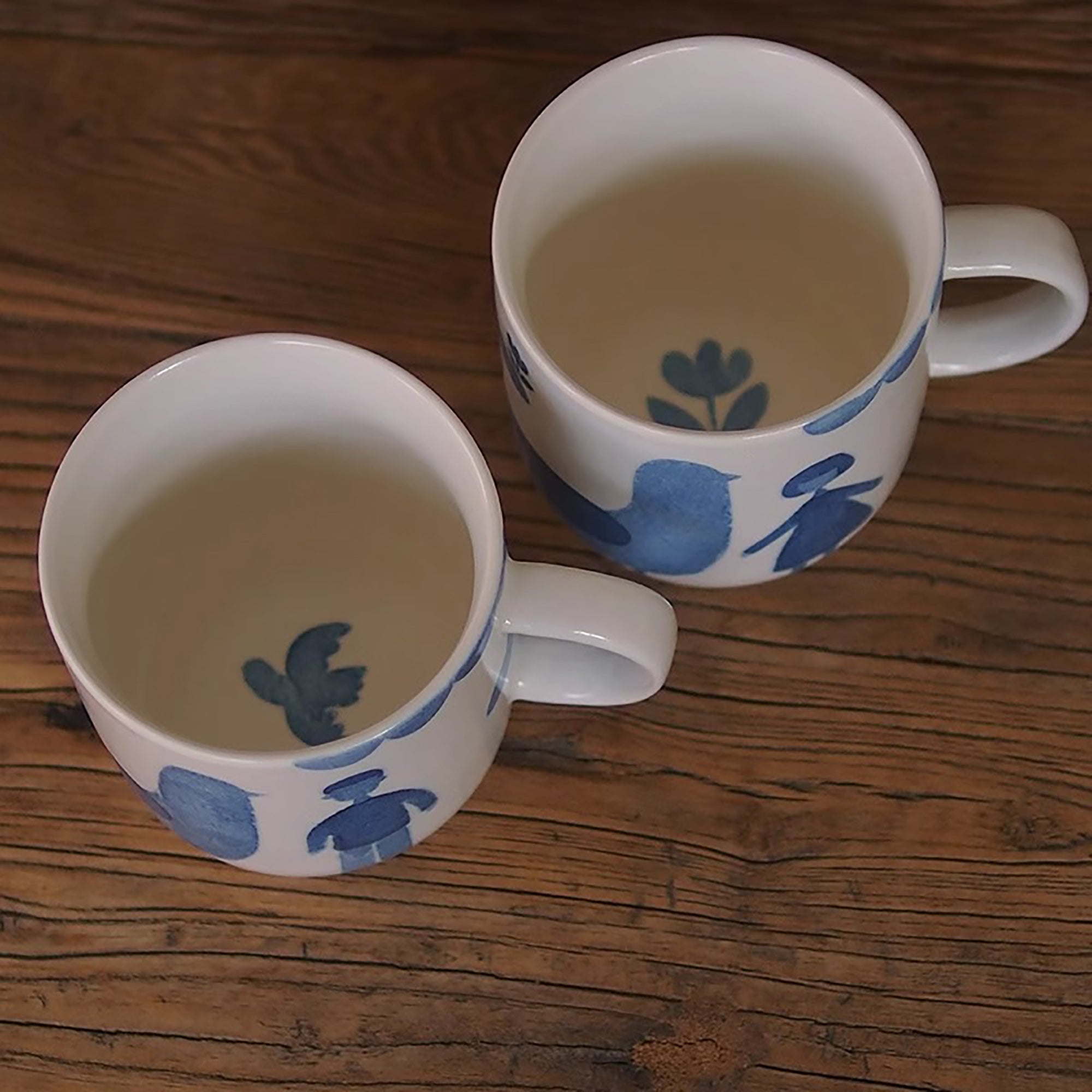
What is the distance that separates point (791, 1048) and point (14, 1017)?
0.24 m

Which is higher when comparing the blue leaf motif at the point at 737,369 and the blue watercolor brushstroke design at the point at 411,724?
the blue watercolor brushstroke design at the point at 411,724

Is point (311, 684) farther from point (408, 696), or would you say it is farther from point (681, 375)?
point (681, 375)

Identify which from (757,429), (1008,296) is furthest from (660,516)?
(1008,296)

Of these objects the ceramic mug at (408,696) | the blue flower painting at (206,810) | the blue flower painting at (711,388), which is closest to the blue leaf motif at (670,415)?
the blue flower painting at (711,388)

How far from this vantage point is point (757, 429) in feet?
1.63

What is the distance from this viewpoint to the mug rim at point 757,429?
1.51ft

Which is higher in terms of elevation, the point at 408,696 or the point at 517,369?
the point at 517,369

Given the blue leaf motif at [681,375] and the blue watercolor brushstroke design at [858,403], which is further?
the blue leaf motif at [681,375]

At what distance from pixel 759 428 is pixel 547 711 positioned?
0.38 feet

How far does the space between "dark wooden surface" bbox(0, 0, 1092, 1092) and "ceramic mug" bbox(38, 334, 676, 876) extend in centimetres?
4

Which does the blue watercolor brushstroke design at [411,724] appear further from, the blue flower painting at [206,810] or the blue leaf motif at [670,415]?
the blue leaf motif at [670,415]

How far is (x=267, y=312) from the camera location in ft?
2.01

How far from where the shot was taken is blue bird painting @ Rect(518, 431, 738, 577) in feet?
1.56

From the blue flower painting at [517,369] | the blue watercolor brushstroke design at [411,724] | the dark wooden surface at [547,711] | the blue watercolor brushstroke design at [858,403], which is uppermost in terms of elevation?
the blue watercolor brushstroke design at [858,403]
